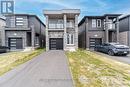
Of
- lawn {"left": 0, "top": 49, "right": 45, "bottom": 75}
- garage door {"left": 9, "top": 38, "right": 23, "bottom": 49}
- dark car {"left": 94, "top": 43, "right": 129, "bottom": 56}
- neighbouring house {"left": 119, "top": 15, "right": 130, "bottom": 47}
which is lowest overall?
lawn {"left": 0, "top": 49, "right": 45, "bottom": 75}

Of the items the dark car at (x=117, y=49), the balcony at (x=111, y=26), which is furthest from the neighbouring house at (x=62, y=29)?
the dark car at (x=117, y=49)

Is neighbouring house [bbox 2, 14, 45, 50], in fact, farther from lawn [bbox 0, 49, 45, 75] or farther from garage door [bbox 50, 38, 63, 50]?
lawn [bbox 0, 49, 45, 75]

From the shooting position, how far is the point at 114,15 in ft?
96.2

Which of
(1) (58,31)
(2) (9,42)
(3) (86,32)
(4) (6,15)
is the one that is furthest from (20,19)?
(3) (86,32)

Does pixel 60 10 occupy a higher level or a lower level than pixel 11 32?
higher

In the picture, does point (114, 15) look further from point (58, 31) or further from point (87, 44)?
point (58, 31)

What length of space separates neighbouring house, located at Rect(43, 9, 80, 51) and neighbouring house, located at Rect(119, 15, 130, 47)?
8750 mm

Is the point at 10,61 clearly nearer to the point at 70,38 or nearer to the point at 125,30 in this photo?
the point at 70,38

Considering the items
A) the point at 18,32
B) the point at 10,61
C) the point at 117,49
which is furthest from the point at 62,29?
the point at 10,61

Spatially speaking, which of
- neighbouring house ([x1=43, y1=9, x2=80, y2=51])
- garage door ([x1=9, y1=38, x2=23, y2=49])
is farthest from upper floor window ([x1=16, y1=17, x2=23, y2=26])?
neighbouring house ([x1=43, y1=9, x2=80, y2=51])

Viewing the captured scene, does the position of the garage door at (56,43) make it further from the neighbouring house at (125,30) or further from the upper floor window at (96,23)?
the neighbouring house at (125,30)

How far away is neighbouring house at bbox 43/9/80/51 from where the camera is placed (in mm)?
27288

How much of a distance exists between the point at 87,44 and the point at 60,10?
7.81m

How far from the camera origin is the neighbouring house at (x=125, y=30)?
2853 cm
